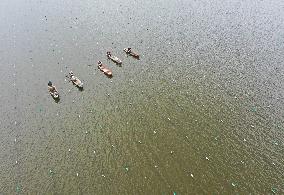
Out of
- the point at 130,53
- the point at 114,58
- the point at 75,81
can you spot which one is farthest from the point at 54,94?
the point at 130,53

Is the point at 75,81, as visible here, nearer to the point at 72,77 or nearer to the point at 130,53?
the point at 72,77

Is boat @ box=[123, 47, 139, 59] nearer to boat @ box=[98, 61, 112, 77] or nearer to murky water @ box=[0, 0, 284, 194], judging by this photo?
murky water @ box=[0, 0, 284, 194]

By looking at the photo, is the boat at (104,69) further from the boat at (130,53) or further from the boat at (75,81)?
the boat at (130,53)

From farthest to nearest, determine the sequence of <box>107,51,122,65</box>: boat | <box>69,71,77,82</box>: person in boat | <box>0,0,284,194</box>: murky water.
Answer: <box>107,51,122,65</box>: boat < <box>69,71,77,82</box>: person in boat < <box>0,0,284,194</box>: murky water

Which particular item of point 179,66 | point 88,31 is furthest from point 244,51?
point 88,31

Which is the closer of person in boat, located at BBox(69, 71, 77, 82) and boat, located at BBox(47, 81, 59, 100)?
boat, located at BBox(47, 81, 59, 100)

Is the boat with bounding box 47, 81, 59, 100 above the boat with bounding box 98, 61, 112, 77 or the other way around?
the other way around

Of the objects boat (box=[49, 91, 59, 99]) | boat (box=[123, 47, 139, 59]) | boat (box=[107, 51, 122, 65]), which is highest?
boat (box=[123, 47, 139, 59])

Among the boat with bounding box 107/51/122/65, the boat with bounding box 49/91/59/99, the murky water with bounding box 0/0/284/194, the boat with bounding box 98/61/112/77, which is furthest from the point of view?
the boat with bounding box 107/51/122/65

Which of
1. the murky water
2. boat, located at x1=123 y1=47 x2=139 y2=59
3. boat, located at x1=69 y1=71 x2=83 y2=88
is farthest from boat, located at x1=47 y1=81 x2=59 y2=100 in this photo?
boat, located at x1=123 y1=47 x2=139 y2=59

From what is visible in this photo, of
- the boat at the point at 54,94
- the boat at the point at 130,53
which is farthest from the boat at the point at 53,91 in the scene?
the boat at the point at 130,53
